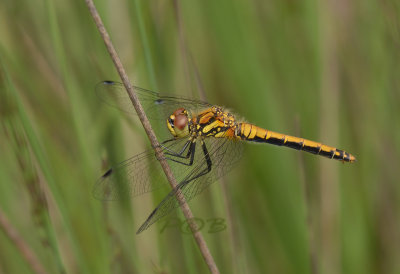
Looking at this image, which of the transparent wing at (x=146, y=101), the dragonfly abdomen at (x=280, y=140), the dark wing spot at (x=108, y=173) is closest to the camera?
the dark wing spot at (x=108, y=173)

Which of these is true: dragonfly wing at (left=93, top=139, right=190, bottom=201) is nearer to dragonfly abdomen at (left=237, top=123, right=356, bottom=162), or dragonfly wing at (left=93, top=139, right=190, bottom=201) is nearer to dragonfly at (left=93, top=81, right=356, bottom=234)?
dragonfly at (left=93, top=81, right=356, bottom=234)

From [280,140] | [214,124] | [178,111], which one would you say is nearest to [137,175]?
[178,111]

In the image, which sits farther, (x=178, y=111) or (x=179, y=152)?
(x=178, y=111)

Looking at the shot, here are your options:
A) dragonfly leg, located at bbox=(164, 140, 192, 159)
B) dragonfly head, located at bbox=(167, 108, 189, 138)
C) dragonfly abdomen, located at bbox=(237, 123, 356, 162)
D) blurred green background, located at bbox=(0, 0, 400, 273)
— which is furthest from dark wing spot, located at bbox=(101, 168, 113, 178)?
dragonfly abdomen, located at bbox=(237, 123, 356, 162)

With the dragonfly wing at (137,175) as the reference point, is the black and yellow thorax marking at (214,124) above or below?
above

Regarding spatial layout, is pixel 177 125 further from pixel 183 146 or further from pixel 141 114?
pixel 141 114

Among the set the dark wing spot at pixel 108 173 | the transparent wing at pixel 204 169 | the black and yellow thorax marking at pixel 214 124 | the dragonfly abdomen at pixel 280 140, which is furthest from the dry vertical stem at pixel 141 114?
the dragonfly abdomen at pixel 280 140

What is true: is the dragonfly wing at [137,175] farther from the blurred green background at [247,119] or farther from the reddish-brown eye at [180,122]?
the reddish-brown eye at [180,122]
